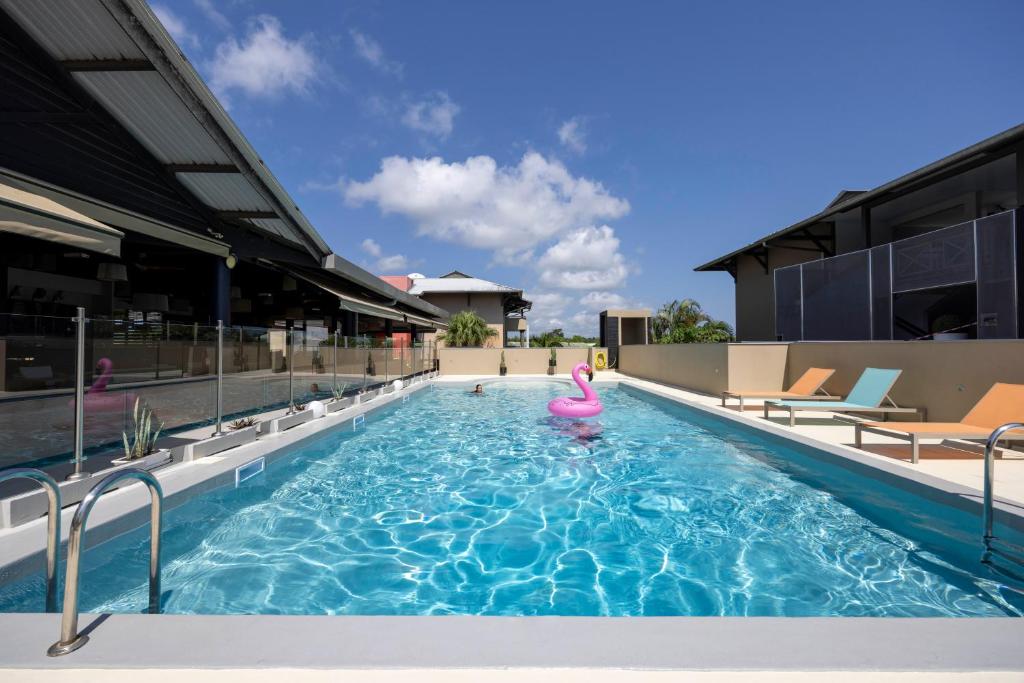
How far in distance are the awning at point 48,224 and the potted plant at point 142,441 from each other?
1.96 metres

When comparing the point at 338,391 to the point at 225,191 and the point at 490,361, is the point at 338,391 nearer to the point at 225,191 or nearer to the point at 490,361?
the point at 225,191

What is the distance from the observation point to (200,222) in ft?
31.6

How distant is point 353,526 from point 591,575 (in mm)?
2431

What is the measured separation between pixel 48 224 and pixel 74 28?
2.52m

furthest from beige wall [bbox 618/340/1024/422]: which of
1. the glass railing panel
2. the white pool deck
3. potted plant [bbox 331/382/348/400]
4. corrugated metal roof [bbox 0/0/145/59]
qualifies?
corrugated metal roof [bbox 0/0/145/59]

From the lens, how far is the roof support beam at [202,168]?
786cm

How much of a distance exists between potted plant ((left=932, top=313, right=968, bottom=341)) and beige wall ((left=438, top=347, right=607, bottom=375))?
53.2ft

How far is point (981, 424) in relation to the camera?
580cm

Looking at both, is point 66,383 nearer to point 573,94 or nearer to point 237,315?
point 237,315

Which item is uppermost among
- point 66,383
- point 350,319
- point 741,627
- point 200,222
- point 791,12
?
point 791,12

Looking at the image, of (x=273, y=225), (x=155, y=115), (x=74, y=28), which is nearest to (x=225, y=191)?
(x=273, y=225)

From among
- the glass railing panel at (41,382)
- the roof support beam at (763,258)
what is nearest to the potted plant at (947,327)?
the roof support beam at (763,258)

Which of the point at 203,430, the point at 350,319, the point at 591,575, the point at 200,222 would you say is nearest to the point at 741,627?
the point at 591,575

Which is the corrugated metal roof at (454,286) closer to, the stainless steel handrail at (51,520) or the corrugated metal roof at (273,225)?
the corrugated metal roof at (273,225)
